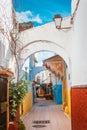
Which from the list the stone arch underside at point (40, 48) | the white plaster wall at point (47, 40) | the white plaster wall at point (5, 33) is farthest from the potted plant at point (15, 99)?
the stone arch underside at point (40, 48)

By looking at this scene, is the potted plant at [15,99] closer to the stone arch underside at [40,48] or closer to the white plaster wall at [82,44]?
the white plaster wall at [82,44]

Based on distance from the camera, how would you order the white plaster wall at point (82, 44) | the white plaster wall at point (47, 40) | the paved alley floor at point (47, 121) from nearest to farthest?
1. the white plaster wall at point (82, 44)
2. the paved alley floor at point (47, 121)
3. the white plaster wall at point (47, 40)

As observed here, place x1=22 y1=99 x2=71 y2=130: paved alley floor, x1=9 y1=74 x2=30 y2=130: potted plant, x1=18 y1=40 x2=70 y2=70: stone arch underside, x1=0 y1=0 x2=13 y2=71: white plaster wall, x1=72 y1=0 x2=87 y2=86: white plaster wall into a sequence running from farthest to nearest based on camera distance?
x1=18 y1=40 x2=70 y2=70: stone arch underside < x1=22 y1=99 x2=71 y2=130: paved alley floor < x1=0 y1=0 x2=13 y2=71: white plaster wall < x1=9 y1=74 x2=30 y2=130: potted plant < x1=72 y1=0 x2=87 y2=86: white plaster wall

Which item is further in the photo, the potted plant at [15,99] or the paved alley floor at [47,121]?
the paved alley floor at [47,121]

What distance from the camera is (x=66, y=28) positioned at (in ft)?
43.7

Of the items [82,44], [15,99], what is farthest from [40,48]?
[82,44]

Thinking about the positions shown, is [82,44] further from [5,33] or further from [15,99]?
[5,33]

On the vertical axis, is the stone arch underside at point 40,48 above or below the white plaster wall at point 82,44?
above

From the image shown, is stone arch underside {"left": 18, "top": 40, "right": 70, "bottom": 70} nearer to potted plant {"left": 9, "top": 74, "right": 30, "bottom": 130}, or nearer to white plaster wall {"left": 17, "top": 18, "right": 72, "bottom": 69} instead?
white plaster wall {"left": 17, "top": 18, "right": 72, "bottom": 69}

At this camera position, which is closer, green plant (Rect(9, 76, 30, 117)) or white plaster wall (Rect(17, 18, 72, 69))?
green plant (Rect(9, 76, 30, 117))

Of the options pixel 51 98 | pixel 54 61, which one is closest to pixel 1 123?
pixel 54 61

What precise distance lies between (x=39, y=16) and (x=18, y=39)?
A: 1.62 metres

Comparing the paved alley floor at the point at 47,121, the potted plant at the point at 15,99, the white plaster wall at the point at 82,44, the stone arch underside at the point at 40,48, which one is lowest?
the paved alley floor at the point at 47,121

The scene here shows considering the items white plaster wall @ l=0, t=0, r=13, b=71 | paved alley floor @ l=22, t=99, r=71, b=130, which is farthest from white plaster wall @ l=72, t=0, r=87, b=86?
paved alley floor @ l=22, t=99, r=71, b=130
